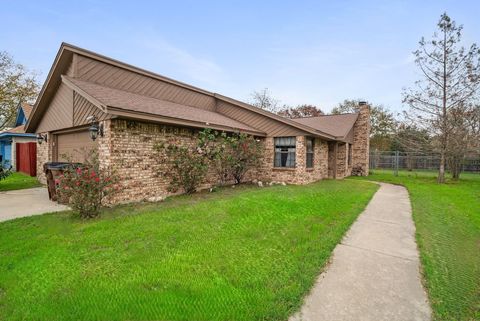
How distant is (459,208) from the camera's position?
6.87 m

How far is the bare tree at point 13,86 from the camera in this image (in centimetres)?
1970

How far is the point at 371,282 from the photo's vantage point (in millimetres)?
2793

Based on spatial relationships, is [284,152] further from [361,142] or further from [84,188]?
[361,142]

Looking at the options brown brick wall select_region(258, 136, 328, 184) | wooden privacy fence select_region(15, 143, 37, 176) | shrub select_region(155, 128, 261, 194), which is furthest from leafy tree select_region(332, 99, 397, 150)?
wooden privacy fence select_region(15, 143, 37, 176)

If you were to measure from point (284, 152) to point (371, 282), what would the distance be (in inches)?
340

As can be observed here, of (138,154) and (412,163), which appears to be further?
(412,163)

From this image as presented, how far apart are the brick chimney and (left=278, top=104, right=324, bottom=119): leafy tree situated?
15.2 meters

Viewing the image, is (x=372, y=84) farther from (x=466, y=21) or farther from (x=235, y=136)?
(x=235, y=136)

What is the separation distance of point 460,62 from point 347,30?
8.07 meters

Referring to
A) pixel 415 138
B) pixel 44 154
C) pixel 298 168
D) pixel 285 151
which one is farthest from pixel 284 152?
pixel 44 154

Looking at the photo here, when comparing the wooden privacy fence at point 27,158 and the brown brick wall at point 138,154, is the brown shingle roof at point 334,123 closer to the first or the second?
the brown brick wall at point 138,154

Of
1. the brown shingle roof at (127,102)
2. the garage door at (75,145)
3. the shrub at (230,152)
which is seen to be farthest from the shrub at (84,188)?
the shrub at (230,152)

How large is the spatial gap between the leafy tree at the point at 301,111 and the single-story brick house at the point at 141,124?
58.5 feet

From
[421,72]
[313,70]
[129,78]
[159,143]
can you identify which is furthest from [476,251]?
[421,72]
